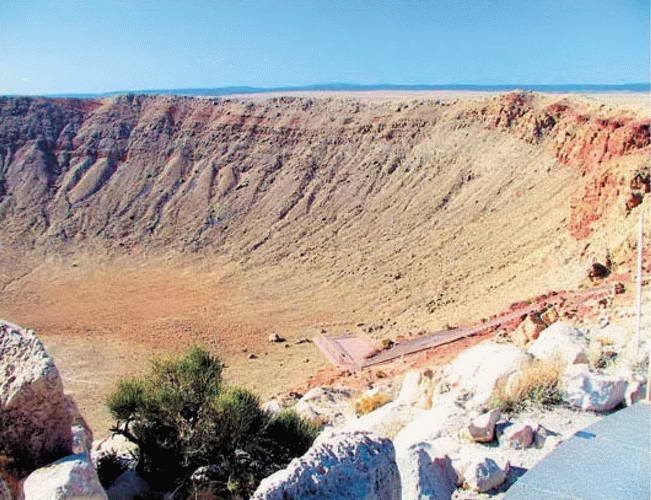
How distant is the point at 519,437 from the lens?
281 inches

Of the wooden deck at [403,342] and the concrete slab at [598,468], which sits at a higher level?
the concrete slab at [598,468]

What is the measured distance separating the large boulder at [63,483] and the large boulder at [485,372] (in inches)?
184

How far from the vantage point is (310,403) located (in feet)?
51.7

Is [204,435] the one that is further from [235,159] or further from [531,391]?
[235,159]

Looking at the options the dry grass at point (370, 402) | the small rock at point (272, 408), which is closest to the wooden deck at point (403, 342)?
the dry grass at point (370, 402)

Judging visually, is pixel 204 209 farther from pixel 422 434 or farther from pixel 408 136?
pixel 422 434

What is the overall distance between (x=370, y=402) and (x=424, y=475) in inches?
342

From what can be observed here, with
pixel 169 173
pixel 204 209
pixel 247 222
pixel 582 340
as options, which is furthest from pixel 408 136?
pixel 582 340

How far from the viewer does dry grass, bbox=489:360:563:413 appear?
8.01 m

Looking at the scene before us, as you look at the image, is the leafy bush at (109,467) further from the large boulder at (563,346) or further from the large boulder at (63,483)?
the large boulder at (563,346)

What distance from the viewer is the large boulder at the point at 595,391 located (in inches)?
297

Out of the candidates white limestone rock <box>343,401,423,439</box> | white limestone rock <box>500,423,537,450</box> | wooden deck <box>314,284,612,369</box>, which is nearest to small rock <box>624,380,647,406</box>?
white limestone rock <box>500,423,537,450</box>

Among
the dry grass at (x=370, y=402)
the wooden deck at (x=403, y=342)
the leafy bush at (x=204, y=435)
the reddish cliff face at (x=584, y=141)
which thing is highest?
the reddish cliff face at (x=584, y=141)

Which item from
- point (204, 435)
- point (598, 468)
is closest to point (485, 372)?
point (204, 435)
